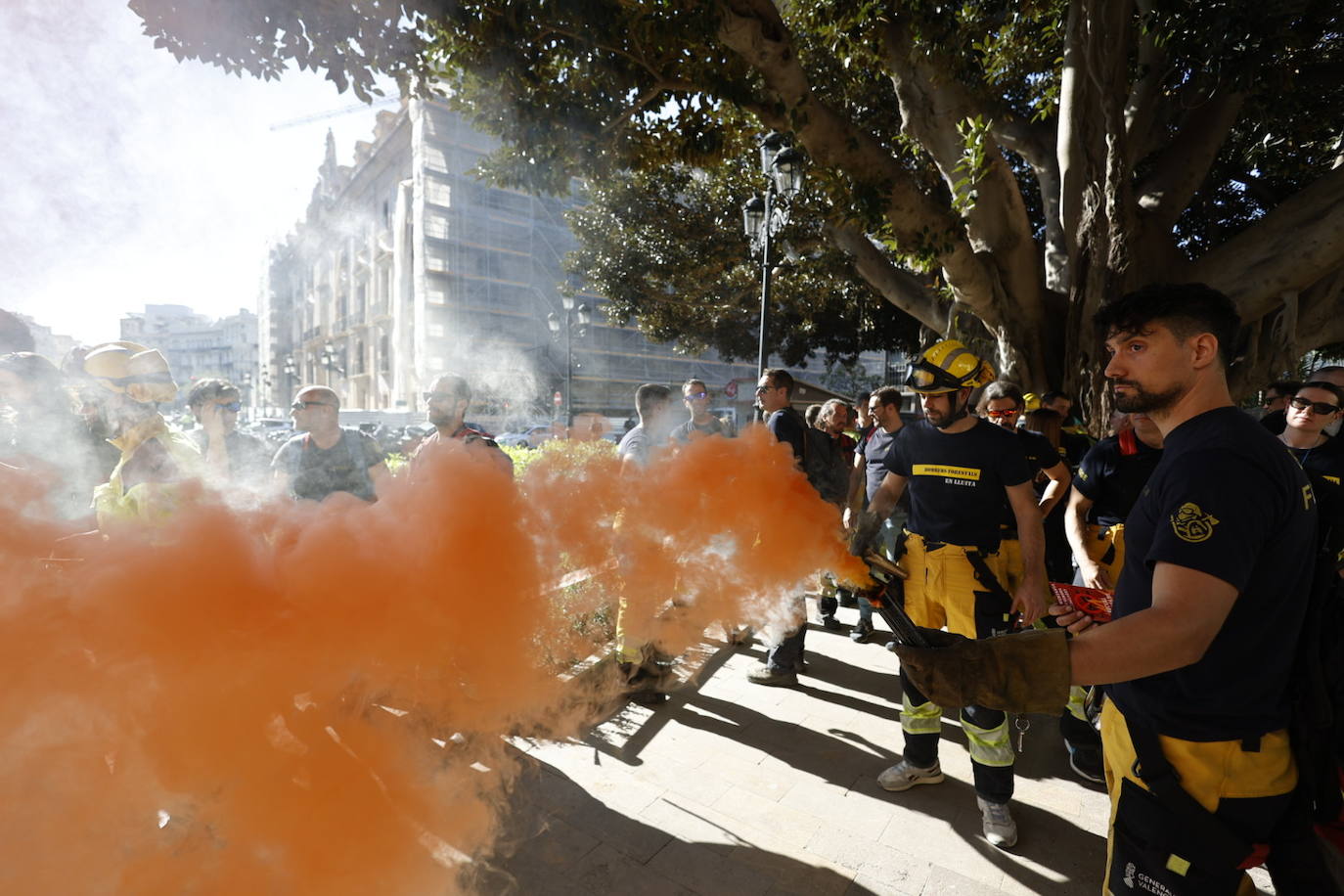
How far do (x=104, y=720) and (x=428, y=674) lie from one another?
814 millimetres

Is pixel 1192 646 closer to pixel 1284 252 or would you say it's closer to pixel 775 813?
pixel 775 813

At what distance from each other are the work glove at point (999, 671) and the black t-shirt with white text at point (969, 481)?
1564mm

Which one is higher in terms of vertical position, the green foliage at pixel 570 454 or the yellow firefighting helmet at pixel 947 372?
the yellow firefighting helmet at pixel 947 372

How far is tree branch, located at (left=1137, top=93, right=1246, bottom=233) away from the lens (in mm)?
7773

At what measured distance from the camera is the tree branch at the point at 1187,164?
777cm

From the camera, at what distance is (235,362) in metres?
6.23

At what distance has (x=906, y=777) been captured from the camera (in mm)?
3338

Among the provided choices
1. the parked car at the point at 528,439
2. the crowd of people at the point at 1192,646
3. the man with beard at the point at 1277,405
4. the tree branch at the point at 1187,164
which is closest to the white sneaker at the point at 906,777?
the crowd of people at the point at 1192,646

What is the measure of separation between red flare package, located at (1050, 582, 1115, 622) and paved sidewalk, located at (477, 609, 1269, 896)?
117 cm

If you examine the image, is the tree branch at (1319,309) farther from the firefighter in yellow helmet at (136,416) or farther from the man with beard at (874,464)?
the firefighter in yellow helmet at (136,416)

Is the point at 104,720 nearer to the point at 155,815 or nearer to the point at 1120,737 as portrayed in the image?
the point at 155,815

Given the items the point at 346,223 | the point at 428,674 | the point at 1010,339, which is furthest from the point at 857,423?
the point at 346,223

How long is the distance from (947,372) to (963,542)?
2.86ft

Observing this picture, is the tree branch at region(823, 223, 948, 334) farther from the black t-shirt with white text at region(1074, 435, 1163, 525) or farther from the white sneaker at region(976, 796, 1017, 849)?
the white sneaker at region(976, 796, 1017, 849)
